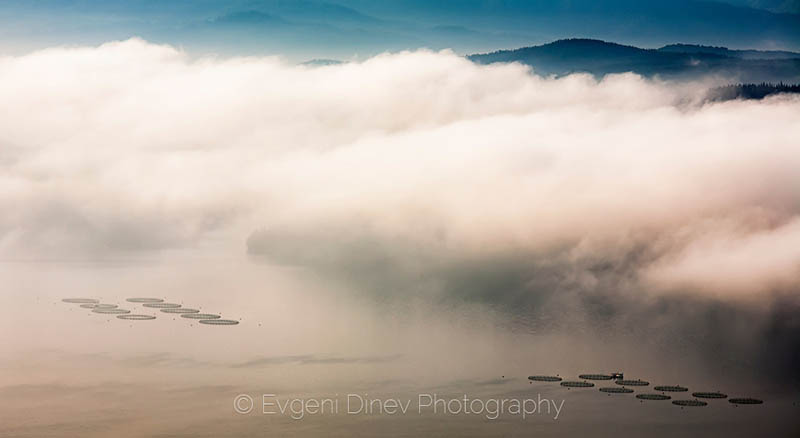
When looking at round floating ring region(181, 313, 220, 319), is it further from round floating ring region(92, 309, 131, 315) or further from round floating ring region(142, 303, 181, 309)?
round floating ring region(92, 309, 131, 315)

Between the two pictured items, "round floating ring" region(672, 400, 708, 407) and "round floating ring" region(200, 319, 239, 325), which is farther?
"round floating ring" region(200, 319, 239, 325)

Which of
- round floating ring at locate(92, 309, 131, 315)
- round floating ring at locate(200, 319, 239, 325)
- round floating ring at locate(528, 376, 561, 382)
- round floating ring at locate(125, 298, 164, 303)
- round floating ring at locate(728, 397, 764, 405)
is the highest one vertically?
round floating ring at locate(125, 298, 164, 303)

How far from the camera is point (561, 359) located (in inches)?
3949

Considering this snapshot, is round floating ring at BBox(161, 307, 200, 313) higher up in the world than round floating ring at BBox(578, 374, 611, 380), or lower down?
higher up

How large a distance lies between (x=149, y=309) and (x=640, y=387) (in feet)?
176

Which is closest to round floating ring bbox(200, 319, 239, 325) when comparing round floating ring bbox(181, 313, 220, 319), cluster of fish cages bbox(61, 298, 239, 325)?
cluster of fish cages bbox(61, 298, 239, 325)

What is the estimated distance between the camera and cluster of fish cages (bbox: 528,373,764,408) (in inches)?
3410

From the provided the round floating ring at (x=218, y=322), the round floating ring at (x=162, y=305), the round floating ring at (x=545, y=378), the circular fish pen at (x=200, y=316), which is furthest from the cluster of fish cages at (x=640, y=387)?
the round floating ring at (x=162, y=305)

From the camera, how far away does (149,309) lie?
124 metres

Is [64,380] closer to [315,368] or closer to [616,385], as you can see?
[315,368]

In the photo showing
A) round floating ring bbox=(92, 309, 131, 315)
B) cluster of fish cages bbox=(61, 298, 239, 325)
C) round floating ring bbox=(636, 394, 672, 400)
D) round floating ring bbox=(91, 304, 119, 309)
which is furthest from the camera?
round floating ring bbox=(91, 304, 119, 309)

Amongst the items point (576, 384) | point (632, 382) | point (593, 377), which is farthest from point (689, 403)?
point (593, 377)

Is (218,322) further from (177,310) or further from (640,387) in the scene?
(640,387)

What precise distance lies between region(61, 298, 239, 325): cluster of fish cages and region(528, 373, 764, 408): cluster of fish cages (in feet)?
122
